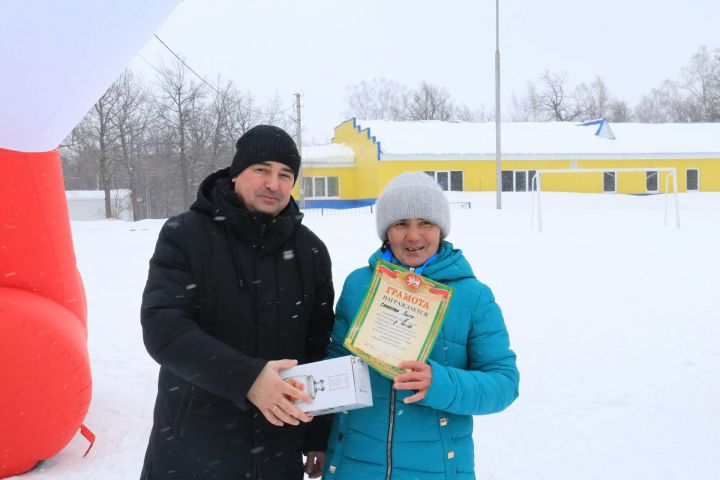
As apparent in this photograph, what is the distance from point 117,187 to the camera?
43312 millimetres

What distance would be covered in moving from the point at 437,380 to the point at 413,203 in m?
0.58

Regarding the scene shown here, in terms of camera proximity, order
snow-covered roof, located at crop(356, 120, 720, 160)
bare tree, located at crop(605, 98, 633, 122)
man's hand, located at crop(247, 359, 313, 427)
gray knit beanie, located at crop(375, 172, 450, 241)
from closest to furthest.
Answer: man's hand, located at crop(247, 359, 313, 427)
gray knit beanie, located at crop(375, 172, 450, 241)
snow-covered roof, located at crop(356, 120, 720, 160)
bare tree, located at crop(605, 98, 633, 122)

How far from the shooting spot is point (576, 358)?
5914mm

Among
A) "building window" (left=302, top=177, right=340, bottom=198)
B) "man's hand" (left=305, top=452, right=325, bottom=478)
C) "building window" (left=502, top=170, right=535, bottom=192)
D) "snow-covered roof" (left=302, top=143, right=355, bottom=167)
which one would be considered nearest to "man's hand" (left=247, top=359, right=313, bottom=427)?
"man's hand" (left=305, top=452, right=325, bottom=478)

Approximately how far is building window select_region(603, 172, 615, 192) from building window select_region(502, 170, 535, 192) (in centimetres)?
446

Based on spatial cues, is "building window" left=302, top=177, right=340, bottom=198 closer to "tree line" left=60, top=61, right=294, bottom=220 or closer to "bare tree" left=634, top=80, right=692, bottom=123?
"tree line" left=60, top=61, right=294, bottom=220

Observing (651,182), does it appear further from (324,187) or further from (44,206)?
(44,206)

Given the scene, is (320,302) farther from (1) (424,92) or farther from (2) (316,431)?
(1) (424,92)

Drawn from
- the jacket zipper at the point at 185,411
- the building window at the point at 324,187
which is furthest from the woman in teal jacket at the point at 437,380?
the building window at the point at 324,187

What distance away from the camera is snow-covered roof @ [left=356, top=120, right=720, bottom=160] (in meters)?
29.5

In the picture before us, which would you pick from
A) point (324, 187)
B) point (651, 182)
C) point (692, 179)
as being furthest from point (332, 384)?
point (692, 179)

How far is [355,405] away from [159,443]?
67cm

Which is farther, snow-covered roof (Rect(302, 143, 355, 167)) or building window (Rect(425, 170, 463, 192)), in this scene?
snow-covered roof (Rect(302, 143, 355, 167))

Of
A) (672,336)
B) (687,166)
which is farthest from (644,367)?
(687,166)
